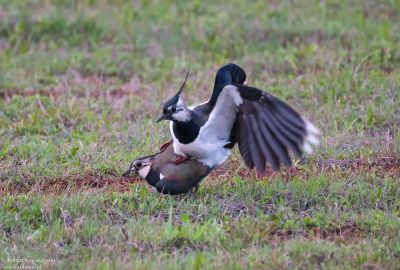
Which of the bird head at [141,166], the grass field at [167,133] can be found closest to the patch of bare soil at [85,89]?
the grass field at [167,133]

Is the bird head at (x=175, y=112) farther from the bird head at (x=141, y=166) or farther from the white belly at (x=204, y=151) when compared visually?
the bird head at (x=141, y=166)

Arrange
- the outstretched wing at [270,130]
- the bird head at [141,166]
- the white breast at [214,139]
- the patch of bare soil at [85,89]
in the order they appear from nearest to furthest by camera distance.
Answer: the outstretched wing at [270,130], the white breast at [214,139], the bird head at [141,166], the patch of bare soil at [85,89]

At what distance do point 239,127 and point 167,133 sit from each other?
158cm

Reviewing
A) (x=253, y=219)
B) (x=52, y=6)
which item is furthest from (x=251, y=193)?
(x=52, y=6)

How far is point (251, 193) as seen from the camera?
17.6ft

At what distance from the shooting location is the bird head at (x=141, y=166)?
220 inches

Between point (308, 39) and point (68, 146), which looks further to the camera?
point (308, 39)

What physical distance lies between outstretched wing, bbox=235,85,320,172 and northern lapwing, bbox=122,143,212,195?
1.21 ft

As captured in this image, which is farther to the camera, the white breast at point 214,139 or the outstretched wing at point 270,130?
the white breast at point 214,139

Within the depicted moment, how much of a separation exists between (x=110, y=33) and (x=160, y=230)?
5.11 metres

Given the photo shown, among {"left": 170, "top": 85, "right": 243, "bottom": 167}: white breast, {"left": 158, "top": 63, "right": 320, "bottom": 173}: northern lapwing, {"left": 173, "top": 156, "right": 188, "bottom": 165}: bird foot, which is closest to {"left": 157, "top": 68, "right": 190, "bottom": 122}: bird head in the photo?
{"left": 158, "top": 63, "right": 320, "bottom": 173}: northern lapwing

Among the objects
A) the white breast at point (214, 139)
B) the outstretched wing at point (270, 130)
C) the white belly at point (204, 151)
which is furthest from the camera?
the white belly at point (204, 151)

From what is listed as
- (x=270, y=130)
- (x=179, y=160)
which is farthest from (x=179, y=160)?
(x=270, y=130)

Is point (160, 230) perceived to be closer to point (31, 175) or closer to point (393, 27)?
point (31, 175)
